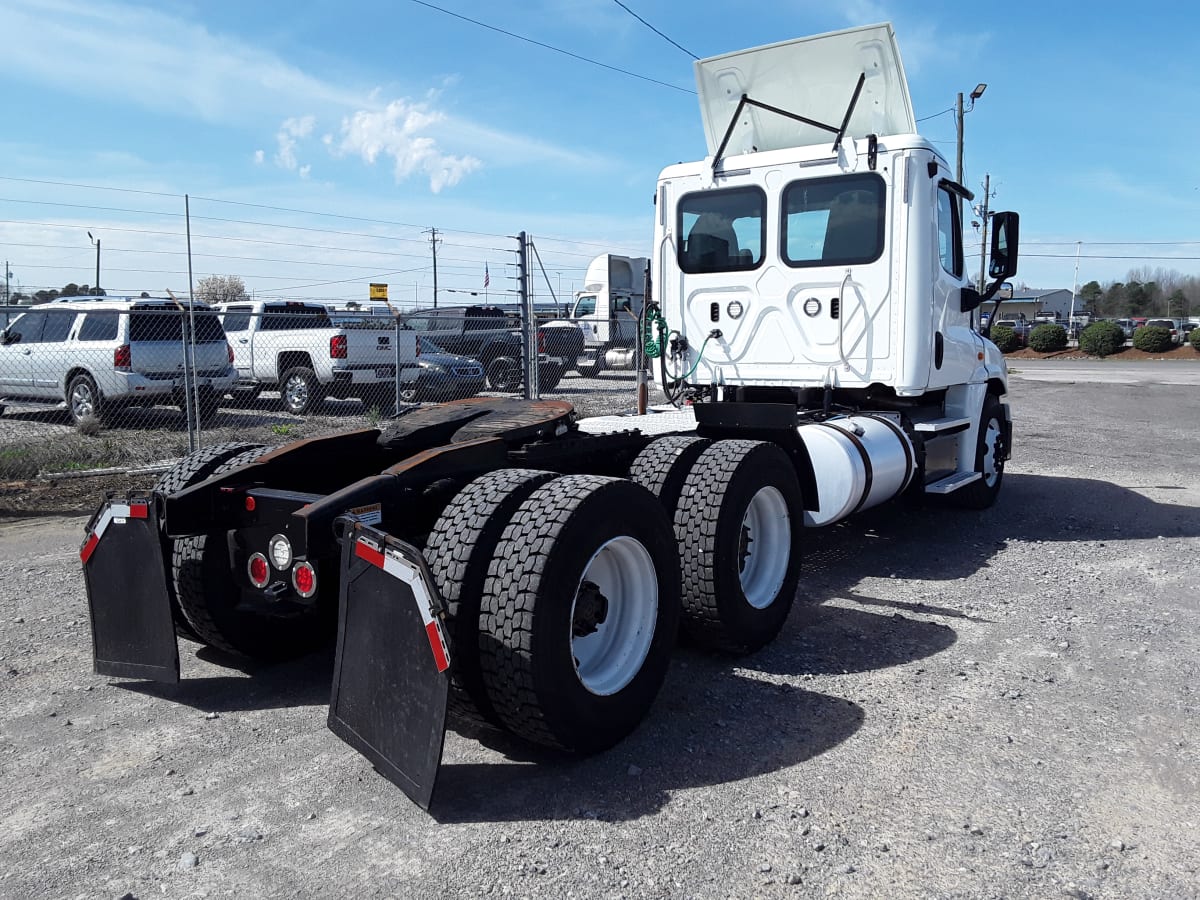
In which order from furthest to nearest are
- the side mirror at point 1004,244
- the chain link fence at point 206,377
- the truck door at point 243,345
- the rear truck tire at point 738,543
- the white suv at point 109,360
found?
the truck door at point 243,345, the white suv at point 109,360, the chain link fence at point 206,377, the side mirror at point 1004,244, the rear truck tire at point 738,543

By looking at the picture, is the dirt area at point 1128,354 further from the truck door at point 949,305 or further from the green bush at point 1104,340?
the truck door at point 949,305

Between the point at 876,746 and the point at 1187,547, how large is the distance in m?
4.82

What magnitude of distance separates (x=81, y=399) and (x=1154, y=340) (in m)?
46.0

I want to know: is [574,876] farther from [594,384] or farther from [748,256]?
[594,384]

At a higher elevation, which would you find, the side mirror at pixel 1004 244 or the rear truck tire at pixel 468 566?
the side mirror at pixel 1004 244

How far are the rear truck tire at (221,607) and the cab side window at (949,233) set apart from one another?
5390 mm

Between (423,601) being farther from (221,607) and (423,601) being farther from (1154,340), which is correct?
(1154,340)

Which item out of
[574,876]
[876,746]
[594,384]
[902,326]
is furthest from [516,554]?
[594,384]

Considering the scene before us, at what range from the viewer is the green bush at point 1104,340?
145ft

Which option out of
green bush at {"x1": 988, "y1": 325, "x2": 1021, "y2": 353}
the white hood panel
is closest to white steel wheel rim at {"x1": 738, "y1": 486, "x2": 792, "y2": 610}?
the white hood panel

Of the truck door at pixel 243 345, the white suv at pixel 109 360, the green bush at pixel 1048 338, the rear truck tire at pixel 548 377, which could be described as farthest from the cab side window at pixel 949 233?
the green bush at pixel 1048 338

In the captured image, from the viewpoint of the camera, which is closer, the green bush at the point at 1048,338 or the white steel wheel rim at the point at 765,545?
the white steel wheel rim at the point at 765,545

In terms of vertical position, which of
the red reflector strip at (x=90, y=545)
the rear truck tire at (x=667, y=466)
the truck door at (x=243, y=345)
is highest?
the truck door at (x=243, y=345)

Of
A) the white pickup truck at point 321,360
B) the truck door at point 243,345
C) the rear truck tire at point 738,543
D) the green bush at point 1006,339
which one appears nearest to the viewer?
the rear truck tire at point 738,543
